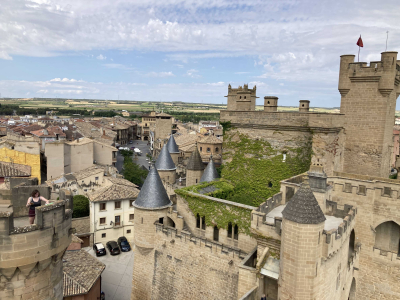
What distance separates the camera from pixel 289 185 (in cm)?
1878

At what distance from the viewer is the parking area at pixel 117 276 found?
2884 cm

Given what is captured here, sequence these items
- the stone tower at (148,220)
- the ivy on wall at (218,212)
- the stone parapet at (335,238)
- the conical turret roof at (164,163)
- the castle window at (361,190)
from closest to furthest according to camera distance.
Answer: the stone parapet at (335,238) → the castle window at (361,190) → the ivy on wall at (218,212) → the stone tower at (148,220) → the conical turret roof at (164,163)

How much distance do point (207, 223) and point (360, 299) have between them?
410 inches

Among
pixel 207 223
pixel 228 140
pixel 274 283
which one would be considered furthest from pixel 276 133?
pixel 274 283

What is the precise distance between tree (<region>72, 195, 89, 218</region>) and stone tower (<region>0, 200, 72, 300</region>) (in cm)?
2970

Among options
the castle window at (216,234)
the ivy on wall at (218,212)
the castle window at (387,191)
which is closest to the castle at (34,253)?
the ivy on wall at (218,212)

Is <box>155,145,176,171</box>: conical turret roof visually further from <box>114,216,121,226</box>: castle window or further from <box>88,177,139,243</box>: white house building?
<box>114,216,121,226</box>: castle window

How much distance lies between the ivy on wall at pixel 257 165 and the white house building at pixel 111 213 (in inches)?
633

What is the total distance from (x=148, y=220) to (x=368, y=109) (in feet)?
56.0

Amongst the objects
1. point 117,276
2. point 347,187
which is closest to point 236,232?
point 347,187

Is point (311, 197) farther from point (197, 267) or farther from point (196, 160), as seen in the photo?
point (196, 160)

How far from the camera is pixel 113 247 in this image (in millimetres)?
35562

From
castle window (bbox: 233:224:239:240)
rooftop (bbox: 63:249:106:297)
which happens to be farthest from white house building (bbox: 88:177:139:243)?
castle window (bbox: 233:224:239:240)

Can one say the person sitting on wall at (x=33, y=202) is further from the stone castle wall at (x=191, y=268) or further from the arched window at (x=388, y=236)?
the arched window at (x=388, y=236)
